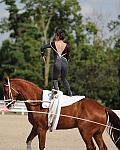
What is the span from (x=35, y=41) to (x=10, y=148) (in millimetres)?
36226

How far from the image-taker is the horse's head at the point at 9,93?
31.0 feet

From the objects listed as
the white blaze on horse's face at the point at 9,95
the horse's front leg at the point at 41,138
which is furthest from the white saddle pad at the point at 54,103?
the white blaze on horse's face at the point at 9,95

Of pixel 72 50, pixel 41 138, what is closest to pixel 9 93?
pixel 41 138

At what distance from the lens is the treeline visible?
42.2 m

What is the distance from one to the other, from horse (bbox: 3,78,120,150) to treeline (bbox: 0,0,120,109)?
29803 millimetres

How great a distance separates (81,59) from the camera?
48.5 m

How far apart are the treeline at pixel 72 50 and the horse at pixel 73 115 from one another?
1173 inches

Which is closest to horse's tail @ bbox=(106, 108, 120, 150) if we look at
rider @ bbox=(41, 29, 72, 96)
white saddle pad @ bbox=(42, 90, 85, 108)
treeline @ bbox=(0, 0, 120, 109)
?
white saddle pad @ bbox=(42, 90, 85, 108)

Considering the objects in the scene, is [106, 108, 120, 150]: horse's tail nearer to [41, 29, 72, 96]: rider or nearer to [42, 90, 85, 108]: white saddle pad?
[42, 90, 85, 108]: white saddle pad

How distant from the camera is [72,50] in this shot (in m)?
46.4

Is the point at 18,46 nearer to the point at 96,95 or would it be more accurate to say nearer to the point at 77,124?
the point at 96,95

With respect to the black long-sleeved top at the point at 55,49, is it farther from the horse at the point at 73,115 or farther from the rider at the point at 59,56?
the horse at the point at 73,115

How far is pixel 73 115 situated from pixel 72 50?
121 feet

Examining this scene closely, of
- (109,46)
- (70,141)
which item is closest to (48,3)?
(109,46)
